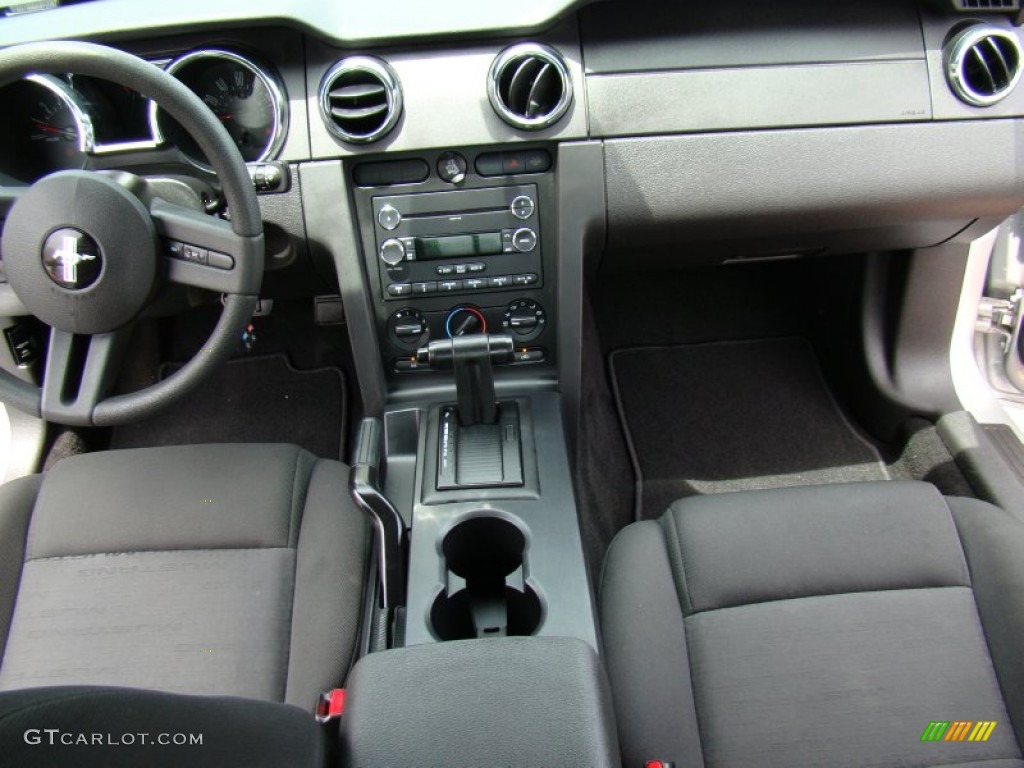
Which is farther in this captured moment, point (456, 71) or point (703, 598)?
point (456, 71)

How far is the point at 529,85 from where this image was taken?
50.5 inches

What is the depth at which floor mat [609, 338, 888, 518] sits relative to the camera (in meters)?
1.86

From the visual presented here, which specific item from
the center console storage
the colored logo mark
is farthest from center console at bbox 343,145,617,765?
the colored logo mark

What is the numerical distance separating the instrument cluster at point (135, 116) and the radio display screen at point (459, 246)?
0.30m

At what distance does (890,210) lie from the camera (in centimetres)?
143

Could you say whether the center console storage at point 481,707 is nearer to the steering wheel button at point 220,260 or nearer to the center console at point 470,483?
the center console at point 470,483

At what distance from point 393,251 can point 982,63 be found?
1.09m

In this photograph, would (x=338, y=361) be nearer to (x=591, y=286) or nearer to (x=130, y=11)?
(x=591, y=286)

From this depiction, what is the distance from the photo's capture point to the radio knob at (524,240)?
1.37m

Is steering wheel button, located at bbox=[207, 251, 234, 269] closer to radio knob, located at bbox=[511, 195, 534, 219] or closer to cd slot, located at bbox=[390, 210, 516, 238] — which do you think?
cd slot, located at bbox=[390, 210, 516, 238]

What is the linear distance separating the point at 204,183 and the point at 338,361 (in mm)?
915

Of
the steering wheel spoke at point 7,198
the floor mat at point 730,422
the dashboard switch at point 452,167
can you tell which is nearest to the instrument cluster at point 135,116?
the steering wheel spoke at point 7,198

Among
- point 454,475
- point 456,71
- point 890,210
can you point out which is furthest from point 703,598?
point 456,71

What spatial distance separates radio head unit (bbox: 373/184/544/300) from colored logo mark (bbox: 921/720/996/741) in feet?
3.02
